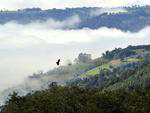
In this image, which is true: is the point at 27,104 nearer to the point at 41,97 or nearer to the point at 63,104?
the point at 41,97

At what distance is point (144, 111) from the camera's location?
492 ft

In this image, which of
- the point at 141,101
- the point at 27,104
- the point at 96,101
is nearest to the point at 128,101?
the point at 141,101

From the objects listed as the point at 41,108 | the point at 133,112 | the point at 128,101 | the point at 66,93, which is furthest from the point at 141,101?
the point at 41,108

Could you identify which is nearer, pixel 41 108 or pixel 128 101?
pixel 41 108

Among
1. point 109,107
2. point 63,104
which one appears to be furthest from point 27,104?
point 109,107

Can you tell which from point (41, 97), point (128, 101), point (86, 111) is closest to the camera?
point (86, 111)

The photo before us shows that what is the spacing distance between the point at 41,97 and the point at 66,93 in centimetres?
917

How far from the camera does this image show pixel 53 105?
142125 millimetres

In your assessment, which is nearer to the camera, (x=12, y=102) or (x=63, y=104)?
(x=63, y=104)

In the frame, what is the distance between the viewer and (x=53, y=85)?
170 metres

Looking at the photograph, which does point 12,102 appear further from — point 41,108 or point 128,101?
point 128,101

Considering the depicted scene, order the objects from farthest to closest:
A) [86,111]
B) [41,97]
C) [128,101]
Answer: [128,101], [41,97], [86,111]

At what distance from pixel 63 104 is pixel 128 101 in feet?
95.5

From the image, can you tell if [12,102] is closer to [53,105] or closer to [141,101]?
[53,105]
